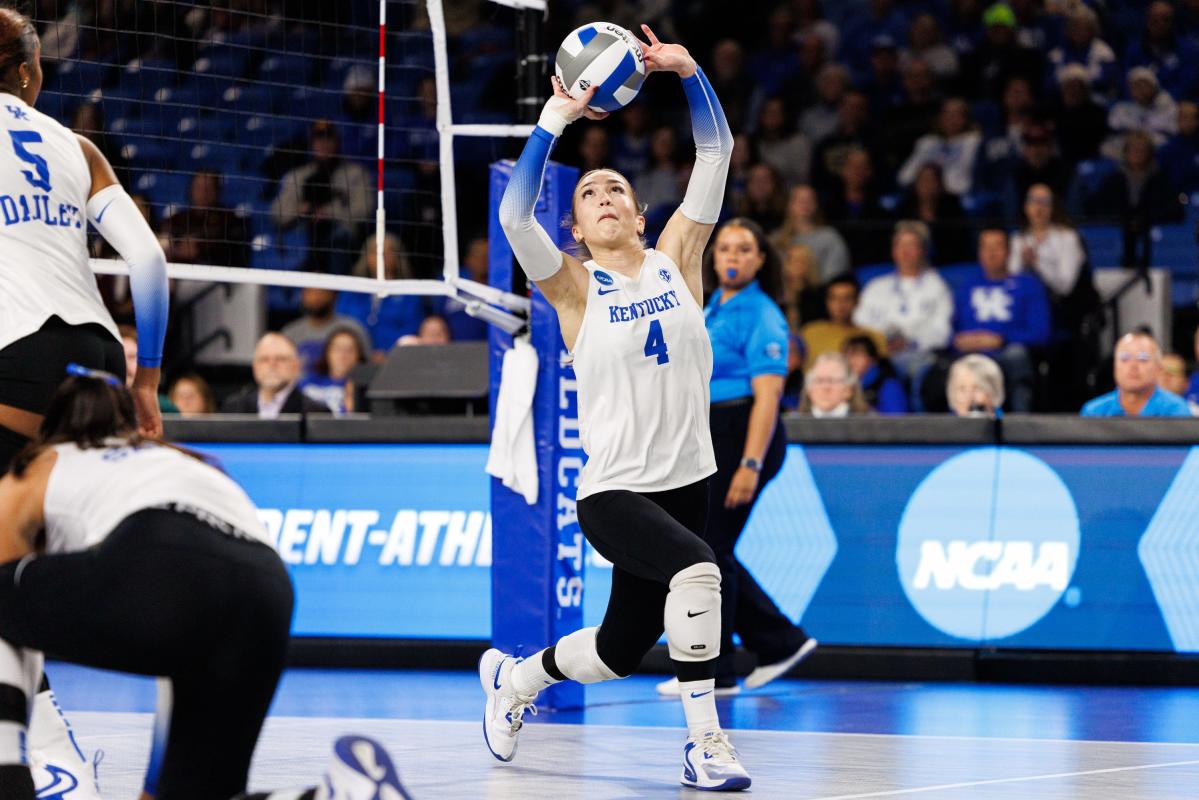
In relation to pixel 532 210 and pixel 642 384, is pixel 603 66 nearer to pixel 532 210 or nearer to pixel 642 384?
pixel 532 210

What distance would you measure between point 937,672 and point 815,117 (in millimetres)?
7885

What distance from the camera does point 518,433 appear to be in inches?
299

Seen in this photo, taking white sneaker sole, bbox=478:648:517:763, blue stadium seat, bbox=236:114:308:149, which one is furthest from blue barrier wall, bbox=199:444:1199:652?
blue stadium seat, bbox=236:114:308:149

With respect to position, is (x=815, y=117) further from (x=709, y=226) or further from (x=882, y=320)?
(x=709, y=226)

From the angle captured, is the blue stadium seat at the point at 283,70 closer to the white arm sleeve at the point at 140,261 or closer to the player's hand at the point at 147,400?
the white arm sleeve at the point at 140,261

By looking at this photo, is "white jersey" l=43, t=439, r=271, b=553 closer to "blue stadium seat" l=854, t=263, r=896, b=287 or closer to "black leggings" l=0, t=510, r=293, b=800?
"black leggings" l=0, t=510, r=293, b=800

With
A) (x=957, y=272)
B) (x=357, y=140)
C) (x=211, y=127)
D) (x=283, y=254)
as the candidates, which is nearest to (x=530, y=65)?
(x=957, y=272)

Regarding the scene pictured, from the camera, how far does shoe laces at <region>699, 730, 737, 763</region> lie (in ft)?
18.5

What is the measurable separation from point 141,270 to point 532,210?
1473 millimetres

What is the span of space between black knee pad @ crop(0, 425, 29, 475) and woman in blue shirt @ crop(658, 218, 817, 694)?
13.2 feet

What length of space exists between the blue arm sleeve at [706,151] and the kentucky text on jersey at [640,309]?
390mm

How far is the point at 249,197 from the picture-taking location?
1534 centimetres

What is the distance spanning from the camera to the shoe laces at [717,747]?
5.64 meters

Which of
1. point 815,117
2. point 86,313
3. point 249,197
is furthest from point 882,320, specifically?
point 86,313
